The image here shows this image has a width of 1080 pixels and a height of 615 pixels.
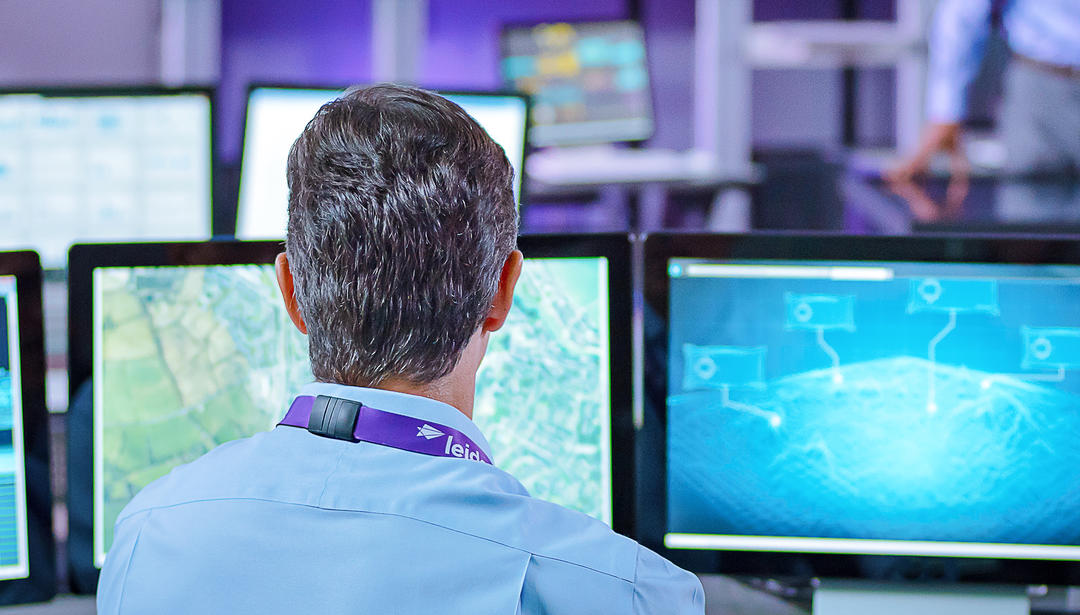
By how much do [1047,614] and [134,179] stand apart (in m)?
1.58

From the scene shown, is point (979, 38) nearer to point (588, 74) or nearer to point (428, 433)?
point (588, 74)

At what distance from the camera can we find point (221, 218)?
2041 millimetres

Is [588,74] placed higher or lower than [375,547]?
higher

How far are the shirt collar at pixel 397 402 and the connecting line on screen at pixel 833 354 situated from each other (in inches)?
17.3

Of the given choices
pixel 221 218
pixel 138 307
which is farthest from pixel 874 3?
pixel 138 307

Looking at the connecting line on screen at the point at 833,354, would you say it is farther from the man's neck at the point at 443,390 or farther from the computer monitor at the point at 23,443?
the computer monitor at the point at 23,443

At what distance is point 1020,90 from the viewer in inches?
107

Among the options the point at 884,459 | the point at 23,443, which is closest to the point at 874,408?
the point at 884,459

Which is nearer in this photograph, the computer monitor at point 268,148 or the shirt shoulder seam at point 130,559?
the shirt shoulder seam at point 130,559

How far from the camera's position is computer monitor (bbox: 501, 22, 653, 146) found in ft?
12.7

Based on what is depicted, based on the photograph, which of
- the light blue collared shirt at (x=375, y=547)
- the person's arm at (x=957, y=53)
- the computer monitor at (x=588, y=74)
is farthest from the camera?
the computer monitor at (x=588, y=74)

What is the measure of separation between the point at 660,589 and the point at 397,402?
204 mm

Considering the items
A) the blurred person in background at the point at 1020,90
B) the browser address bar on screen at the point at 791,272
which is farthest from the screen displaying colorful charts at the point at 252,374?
the blurred person in background at the point at 1020,90

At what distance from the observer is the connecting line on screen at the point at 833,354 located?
37.5 inches
